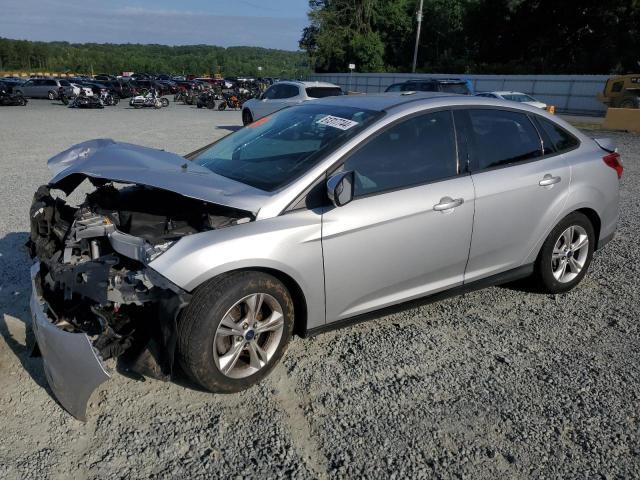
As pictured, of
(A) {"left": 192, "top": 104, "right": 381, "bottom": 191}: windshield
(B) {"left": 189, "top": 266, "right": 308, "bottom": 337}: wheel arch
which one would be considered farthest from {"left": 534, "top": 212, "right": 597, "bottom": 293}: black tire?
(B) {"left": 189, "top": 266, "right": 308, "bottom": 337}: wheel arch

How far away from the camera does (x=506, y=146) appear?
378cm

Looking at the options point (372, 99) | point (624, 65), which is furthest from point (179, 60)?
point (372, 99)

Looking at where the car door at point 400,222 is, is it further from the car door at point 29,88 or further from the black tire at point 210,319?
the car door at point 29,88

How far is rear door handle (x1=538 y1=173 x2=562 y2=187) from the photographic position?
3.79 meters

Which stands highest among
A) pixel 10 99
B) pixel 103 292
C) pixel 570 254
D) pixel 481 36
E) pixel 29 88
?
pixel 103 292

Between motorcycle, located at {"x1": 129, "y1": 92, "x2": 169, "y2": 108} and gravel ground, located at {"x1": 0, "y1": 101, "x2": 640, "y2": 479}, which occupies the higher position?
gravel ground, located at {"x1": 0, "y1": 101, "x2": 640, "y2": 479}

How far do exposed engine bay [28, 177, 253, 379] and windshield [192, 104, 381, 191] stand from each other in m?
0.39

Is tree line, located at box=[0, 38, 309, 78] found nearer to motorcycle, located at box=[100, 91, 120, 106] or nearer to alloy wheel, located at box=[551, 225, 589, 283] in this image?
motorcycle, located at box=[100, 91, 120, 106]

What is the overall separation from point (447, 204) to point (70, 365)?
2.41 metres

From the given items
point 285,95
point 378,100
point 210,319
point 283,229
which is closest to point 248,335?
point 210,319

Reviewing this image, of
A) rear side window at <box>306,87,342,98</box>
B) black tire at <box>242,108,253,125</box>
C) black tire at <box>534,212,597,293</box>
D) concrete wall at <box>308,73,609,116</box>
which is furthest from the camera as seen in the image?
concrete wall at <box>308,73,609,116</box>

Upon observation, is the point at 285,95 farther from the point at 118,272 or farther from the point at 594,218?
the point at 118,272

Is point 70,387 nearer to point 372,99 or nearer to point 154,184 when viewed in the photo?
point 154,184

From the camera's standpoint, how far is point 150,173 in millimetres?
2857
